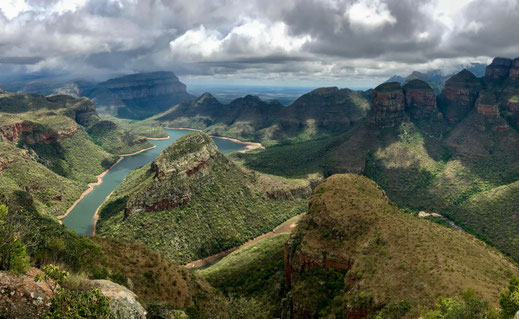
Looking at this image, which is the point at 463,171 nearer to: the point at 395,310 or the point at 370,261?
the point at 370,261

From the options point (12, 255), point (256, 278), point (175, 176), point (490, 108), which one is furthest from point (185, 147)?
point (490, 108)

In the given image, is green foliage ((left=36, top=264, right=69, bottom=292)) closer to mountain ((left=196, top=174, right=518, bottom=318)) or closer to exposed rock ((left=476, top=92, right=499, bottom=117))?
mountain ((left=196, top=174, right=518, bottom=318))

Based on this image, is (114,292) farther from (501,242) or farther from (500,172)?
(500,172)

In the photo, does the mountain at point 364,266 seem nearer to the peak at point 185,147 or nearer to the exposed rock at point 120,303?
the exposed rock at point 120,303

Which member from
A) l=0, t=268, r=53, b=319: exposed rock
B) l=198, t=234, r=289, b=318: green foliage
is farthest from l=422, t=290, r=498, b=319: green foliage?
l=0, t=268, r=53, b=319: exposed rock

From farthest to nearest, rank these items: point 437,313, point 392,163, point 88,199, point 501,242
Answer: point 392,163
point 88,199
point 501,242
point 437,313

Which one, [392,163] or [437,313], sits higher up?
[437,313]

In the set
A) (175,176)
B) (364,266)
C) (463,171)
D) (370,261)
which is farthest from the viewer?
(463,171)

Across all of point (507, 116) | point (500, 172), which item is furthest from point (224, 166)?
point (507, 116)
